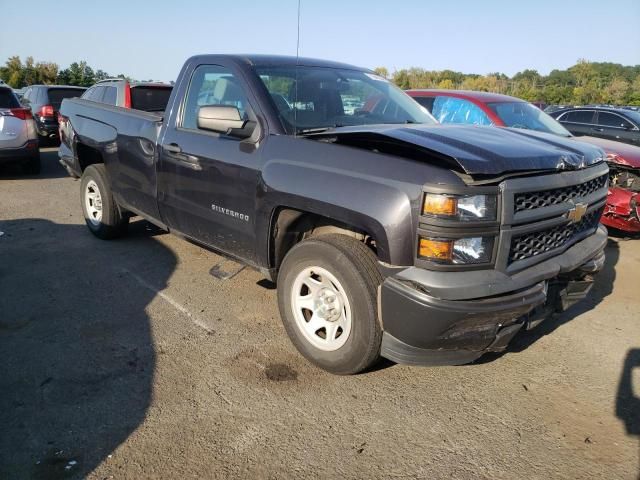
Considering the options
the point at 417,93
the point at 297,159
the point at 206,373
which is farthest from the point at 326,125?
the point at 417,93

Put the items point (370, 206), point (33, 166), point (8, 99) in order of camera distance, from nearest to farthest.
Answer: point (370, 206) < point (8, 99) < point (33, 166)

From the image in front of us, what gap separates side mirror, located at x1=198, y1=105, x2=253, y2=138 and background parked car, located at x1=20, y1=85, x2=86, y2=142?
40.1ft

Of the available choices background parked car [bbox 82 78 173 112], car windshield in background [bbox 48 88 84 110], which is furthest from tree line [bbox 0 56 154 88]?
background parked car [bbox 82 78 173 112]

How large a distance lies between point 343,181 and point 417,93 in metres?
5.55

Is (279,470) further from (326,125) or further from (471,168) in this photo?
(326,125)

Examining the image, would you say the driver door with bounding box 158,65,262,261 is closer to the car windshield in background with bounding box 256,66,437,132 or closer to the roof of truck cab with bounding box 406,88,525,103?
the car windshield in background with bounding box 256,66,437,132

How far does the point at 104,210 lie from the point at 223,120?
9.28ft

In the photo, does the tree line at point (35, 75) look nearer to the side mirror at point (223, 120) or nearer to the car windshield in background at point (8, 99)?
the car windshield in background at point (8, 99)

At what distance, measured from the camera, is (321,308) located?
3051mm

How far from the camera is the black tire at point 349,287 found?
8.90 feet

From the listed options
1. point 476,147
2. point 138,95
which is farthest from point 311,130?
point 138,95

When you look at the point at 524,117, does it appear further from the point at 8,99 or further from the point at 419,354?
the point at 8,99

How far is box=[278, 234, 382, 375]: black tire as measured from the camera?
271 centimetres

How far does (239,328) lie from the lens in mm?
3689
